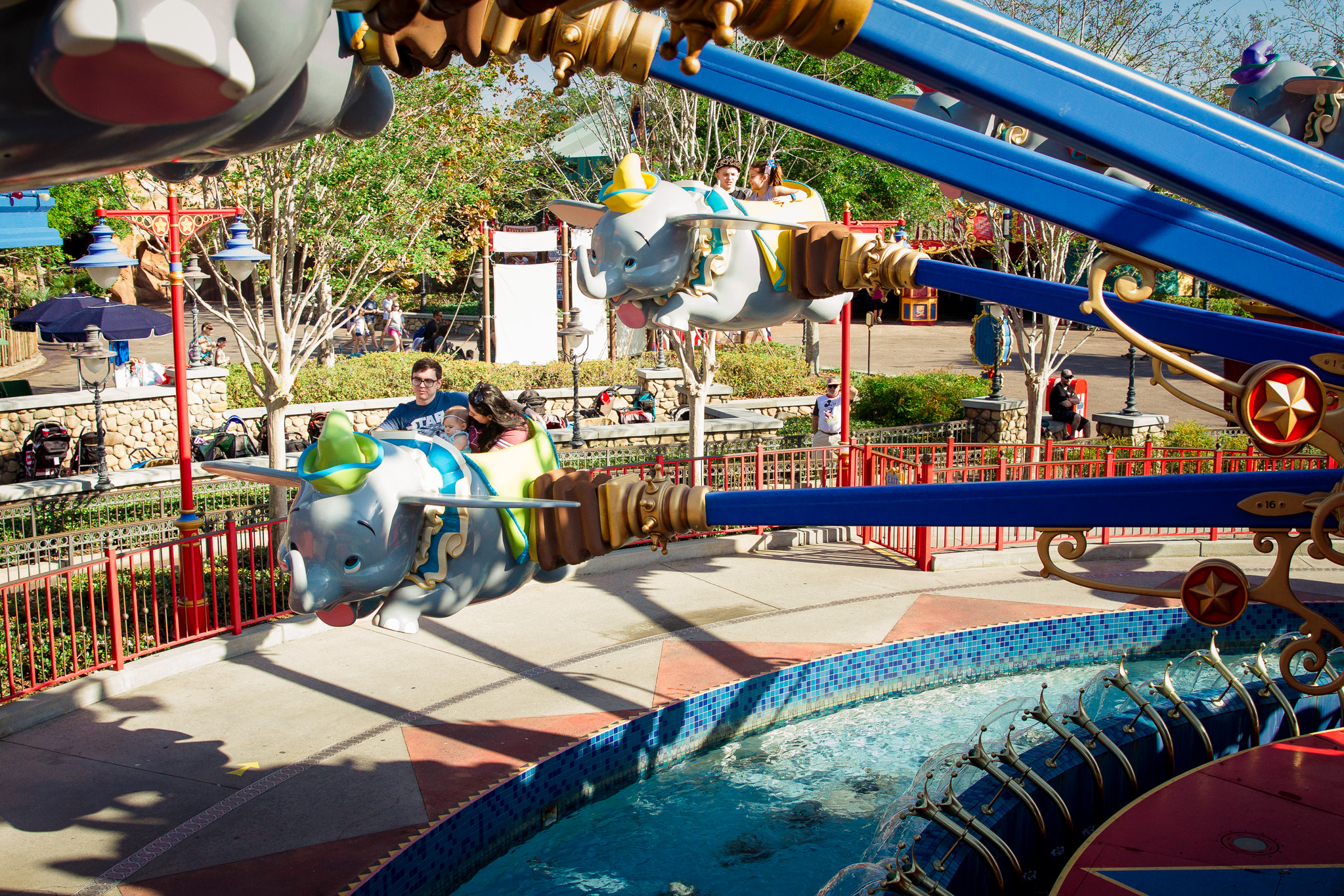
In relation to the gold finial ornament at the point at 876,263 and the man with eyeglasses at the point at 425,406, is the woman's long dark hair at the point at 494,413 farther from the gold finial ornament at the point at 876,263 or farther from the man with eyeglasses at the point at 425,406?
the gold finial ornament at the point at 876,263

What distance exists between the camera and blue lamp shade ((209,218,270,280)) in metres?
11.4

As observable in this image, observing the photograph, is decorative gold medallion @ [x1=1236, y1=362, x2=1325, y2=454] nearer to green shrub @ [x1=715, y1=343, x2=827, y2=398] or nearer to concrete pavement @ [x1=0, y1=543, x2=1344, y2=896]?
concrete pavement @ [x1=0, y1=543, x2=1344, y2=896]

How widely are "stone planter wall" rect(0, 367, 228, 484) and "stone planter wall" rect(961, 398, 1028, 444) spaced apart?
1249cm

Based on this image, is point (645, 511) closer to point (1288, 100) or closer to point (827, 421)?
A: point (1288, 100)

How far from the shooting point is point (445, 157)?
47.2ft

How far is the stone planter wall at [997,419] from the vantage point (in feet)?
59.6

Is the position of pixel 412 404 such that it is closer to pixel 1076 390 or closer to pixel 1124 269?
pixel 1124 269

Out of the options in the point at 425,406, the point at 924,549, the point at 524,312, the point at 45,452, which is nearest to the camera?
the point at 425,406

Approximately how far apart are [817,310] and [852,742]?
4670 mm

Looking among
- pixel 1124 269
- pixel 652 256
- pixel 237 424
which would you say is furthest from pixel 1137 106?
pixel 237 424

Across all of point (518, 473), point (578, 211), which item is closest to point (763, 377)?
point (578, 211)

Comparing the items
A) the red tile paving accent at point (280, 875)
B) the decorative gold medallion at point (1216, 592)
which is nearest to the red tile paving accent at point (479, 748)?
the red tile paving accent at point (280, 875)

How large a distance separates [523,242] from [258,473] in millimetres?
23072

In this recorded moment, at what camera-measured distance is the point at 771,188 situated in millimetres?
5402
